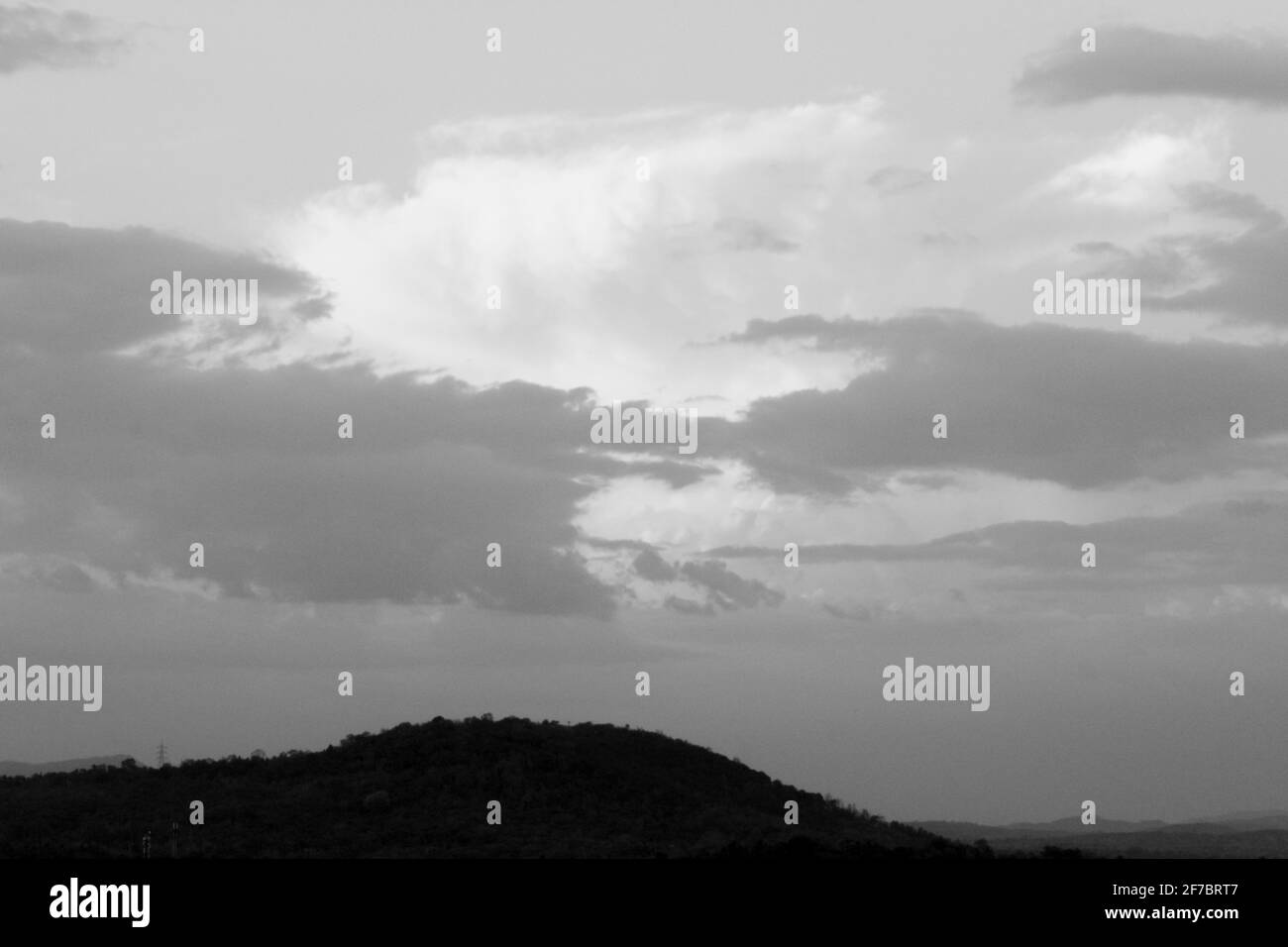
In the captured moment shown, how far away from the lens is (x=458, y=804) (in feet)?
287

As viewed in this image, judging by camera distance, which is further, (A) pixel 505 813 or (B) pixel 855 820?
(B) pixel 855 820

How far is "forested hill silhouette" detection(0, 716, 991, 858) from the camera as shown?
77.0 metres

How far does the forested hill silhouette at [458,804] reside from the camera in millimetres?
77000

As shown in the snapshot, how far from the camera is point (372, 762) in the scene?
9781 centimetres
